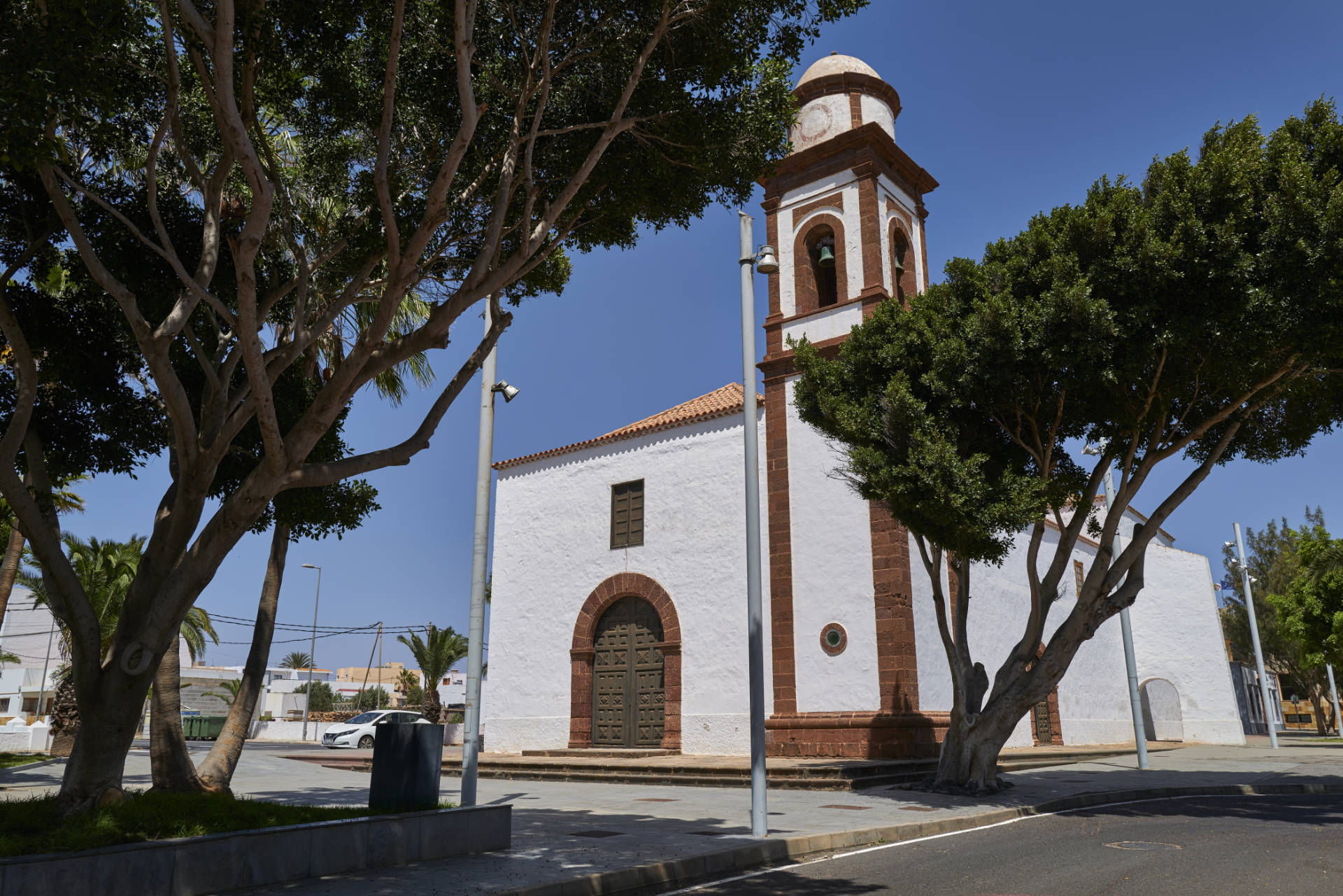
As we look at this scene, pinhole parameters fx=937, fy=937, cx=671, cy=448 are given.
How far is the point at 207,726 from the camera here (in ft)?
127

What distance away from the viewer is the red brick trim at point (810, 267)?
1998 cm

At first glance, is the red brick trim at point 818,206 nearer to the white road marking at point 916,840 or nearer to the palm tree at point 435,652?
the white road marking at point 916,840

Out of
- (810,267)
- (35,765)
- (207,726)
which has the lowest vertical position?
(35,765)

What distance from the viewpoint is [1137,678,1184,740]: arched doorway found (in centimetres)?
2977

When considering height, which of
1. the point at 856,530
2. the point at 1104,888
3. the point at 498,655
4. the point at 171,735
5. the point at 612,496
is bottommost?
the point at 1104,888

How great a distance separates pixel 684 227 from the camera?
436 inches

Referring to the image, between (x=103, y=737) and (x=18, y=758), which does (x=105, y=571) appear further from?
(x=103, y=737)

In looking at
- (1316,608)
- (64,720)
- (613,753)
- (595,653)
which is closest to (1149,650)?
(1316,608)

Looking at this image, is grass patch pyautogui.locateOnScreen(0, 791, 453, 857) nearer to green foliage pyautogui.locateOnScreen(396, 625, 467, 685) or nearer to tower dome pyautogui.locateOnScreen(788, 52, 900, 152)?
tower dome pyautogui.locateOnScreen(788, 52, 900, 152)

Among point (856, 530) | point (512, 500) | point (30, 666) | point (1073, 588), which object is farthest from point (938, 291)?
point (30, 666)

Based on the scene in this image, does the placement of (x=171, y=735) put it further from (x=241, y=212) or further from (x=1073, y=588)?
(x=1073, y=588)

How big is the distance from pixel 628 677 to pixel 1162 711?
19.9m

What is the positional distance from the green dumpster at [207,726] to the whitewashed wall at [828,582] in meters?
29.7

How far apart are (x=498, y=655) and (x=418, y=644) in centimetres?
1592
